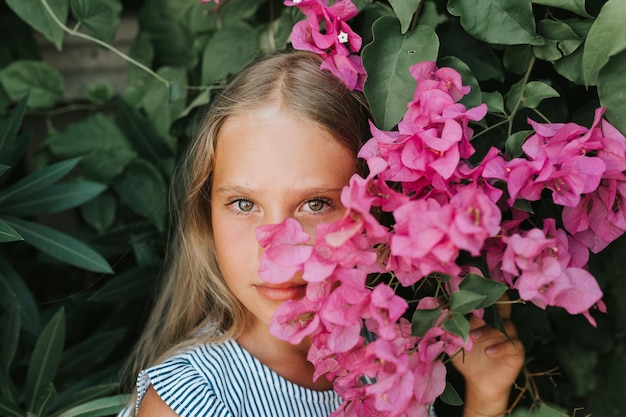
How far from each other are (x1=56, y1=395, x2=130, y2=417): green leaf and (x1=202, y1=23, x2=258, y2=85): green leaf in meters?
0.62

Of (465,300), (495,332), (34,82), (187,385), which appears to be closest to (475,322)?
(495,332)

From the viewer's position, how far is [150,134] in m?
1.60

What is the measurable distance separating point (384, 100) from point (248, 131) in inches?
9.8

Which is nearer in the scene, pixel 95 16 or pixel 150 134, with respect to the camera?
pixel 95 16

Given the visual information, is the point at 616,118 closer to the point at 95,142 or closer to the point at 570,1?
the point at 570,1

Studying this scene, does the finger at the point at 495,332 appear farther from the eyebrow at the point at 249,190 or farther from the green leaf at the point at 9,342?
the green leaf at the point at 9,342

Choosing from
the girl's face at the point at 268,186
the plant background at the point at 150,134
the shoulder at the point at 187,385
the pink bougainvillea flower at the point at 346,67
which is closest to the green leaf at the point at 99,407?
the plant background at the point at 150,134

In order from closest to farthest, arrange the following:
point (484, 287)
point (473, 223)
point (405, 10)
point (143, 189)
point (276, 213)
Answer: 1. point (473, 223)
2. point (484, 287)
3. point (405, 10)
4. point (276, 213)
5. point (143, 189)

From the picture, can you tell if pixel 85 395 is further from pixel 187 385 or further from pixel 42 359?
pixel 187 385

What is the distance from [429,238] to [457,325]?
0.14 meters

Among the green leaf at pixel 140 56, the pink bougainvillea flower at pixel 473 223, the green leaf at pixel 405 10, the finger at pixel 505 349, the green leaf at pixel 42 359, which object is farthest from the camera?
the green leaf at pixel 140 56

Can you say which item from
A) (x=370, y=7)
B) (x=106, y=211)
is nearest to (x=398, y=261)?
(x=370, y=7)

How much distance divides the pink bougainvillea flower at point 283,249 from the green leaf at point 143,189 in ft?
2.29

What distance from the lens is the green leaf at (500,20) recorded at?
3.14 feet
